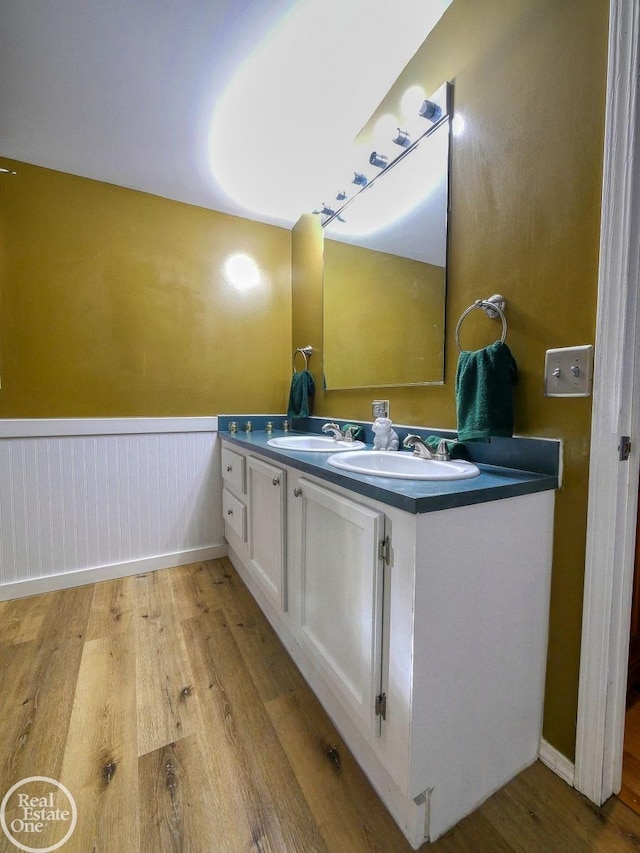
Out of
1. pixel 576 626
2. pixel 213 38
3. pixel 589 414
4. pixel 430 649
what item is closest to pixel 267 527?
pixel 430 649

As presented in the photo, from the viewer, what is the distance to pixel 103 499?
1956 mm

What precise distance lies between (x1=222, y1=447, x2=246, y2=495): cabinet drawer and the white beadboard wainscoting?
0.18 metres

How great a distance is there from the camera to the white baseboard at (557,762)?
913mm

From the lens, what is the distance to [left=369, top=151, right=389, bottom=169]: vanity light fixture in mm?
1536

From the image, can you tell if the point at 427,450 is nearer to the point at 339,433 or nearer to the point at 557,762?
the point at 339,433

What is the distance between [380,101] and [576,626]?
206 cm

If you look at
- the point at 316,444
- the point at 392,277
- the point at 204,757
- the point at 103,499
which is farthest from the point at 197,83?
the point at 204,757

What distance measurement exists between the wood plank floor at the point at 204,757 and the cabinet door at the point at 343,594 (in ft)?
0.63

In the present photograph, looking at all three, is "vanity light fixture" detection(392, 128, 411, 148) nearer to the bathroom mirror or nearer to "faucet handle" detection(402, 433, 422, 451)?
the bathroom mirror

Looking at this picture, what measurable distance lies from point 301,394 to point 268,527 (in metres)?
1.02

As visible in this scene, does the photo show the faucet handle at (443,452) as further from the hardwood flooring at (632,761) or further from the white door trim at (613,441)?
the hardwood flooring at (632,761)

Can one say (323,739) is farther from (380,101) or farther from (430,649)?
(380,101)

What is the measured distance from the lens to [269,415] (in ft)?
7.90

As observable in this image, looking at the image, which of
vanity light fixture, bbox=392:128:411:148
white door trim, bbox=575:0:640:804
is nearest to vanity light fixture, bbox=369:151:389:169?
vanity light fixture, bbox=392:128:411:148
